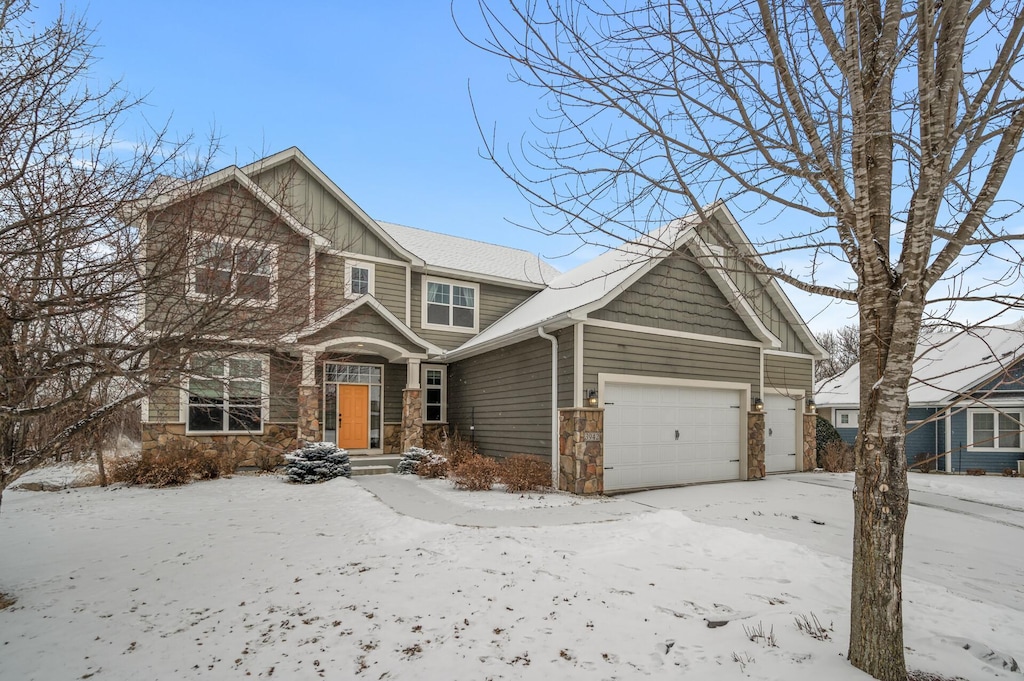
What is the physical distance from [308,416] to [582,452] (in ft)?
21.3

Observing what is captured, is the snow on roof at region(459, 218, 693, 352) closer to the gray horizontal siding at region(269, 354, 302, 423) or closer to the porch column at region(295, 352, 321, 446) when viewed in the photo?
the porch column at region(295, 352, 321, 446)

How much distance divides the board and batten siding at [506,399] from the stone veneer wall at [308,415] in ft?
12.3

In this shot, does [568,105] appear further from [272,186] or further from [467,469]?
[272,186]

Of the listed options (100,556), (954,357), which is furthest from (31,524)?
(954,357)

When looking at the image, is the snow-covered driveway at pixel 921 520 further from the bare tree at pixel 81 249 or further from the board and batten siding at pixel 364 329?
the bare tree at pixel 81 249

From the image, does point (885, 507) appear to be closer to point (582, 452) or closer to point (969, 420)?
point (582, 452)

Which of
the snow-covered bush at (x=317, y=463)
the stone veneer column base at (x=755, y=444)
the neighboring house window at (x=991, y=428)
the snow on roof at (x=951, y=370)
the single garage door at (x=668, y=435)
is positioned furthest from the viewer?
the snow on roof at (x=951, y=370)

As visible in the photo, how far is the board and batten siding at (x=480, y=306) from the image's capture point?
15.3 m

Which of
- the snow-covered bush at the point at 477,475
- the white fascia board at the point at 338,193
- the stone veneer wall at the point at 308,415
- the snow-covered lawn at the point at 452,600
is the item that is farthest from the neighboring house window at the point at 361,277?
the snow-covered lawn at the point at 452,600

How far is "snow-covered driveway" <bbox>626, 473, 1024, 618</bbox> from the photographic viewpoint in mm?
5777

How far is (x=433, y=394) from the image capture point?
1545 centimetres

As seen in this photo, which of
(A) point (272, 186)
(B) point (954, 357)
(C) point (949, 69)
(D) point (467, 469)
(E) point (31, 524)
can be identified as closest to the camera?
(C) point (949, 69)

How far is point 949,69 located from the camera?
10.7 ft

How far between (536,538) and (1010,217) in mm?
5346
